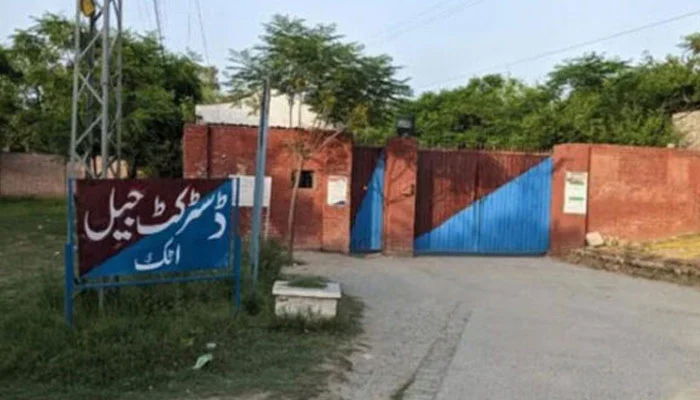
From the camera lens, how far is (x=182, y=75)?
33.9 metres

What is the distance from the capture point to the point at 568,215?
1905 centimetres

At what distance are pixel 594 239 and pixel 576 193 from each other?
4.09 feet

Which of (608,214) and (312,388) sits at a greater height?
(608,214)

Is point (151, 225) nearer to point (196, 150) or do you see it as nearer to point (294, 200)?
point (294, 200)

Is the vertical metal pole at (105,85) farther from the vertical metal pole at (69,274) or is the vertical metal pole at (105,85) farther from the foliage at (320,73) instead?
the foliage at (320,73)

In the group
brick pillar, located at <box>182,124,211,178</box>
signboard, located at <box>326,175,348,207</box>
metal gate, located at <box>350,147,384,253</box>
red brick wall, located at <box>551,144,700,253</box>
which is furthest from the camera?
red brick wall, located at <box>551,144,700,253</box>

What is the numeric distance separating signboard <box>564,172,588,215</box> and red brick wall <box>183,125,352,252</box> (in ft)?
18.3

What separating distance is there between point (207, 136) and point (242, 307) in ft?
32.9

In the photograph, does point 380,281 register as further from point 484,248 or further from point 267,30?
point 267,30

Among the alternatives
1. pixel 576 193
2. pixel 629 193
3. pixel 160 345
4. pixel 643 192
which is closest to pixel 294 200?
pixel 576 193

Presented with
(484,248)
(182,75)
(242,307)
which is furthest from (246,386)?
(182,75)

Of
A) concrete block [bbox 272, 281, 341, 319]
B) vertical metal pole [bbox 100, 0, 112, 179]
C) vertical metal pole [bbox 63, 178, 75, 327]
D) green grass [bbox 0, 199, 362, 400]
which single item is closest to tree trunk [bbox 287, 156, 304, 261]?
green grass [bbox 0, 199, 362, 400]

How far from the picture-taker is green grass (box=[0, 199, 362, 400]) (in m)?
5.78

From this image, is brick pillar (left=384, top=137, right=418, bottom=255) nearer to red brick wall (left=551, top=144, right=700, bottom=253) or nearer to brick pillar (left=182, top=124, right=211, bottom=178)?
red brick wall (left=551, top=144, right=700, bottom=253)
